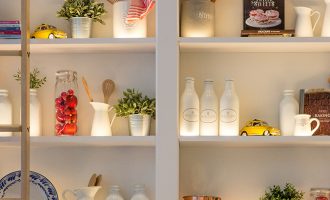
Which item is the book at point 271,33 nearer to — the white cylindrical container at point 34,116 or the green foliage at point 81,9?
the green foliage at point 81,9

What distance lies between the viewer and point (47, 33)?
3041 millimetres

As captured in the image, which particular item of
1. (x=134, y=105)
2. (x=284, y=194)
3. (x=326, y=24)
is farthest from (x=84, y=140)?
(x=326, y=24)

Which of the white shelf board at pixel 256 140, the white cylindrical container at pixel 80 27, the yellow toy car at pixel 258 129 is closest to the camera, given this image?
the white shelf board at pixel 256 140

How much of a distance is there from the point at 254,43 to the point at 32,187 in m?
1.14

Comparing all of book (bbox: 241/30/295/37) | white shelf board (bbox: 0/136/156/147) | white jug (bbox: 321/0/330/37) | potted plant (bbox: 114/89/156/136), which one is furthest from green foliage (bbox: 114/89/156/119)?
white jug (bbox: 321/0/330/37)

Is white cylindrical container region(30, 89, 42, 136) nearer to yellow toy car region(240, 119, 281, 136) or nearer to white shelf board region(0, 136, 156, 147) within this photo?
white shelf board region(0, 136, 156, 147)

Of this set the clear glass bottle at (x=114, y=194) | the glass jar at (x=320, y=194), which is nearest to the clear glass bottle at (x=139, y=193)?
the clear glass bottle at (x=114, y=194)

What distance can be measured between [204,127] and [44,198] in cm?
76

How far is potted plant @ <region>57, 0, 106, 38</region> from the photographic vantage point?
305 centimetres

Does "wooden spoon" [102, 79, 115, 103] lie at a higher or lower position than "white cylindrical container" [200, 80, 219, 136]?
higher

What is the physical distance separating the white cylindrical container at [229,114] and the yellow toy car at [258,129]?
4cm

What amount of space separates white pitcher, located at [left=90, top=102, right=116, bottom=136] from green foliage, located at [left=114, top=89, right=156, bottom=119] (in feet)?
0.18

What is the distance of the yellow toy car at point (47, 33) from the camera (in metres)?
3.04

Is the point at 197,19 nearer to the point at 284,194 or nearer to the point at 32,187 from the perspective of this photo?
the point at 284,194
